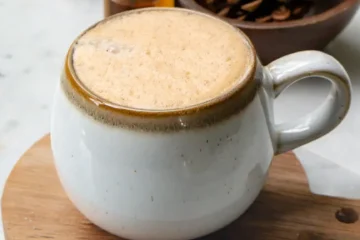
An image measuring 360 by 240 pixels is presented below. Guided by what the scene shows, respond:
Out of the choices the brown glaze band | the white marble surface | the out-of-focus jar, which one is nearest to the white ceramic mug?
the brown glaze band

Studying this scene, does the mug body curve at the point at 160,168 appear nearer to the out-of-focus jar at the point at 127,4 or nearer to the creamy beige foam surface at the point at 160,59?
the creamy beige foam surface at the point at 160,59

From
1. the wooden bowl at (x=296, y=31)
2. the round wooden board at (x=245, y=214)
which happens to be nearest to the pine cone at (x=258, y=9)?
the wooden bowl at (x=296, y=31)

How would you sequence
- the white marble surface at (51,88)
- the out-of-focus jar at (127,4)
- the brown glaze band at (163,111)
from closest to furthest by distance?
the brown glaze band at (163,111)
the white marble surface at (51,88)
the out-of-focus jar at (127,4)

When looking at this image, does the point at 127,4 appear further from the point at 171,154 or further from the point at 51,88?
the point at 171,154

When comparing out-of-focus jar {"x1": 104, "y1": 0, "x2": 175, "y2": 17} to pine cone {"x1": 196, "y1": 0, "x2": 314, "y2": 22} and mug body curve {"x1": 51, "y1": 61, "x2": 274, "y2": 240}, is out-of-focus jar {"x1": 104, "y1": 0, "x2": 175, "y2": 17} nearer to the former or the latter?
pine cone {"x1": 196, "y1": 0, "x2": 314, "y2": 22}

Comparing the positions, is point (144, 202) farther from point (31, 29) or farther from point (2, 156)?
point (31, 29)
